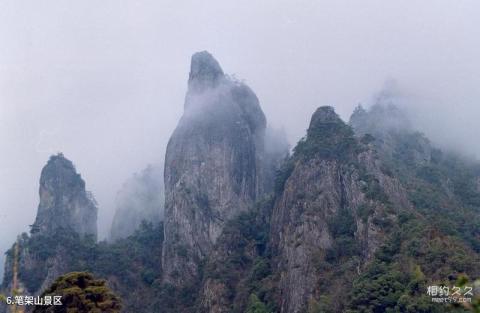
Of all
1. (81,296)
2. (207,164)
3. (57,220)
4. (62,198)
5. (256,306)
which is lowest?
(81,296)

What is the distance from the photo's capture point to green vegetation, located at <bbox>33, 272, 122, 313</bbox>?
26.7 m

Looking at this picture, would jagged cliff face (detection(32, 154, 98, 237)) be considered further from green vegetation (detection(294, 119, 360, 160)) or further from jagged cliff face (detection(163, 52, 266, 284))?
green vegetation (detection(294, 119, 360, 160))

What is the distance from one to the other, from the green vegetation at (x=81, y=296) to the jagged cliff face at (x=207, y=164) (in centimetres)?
4742

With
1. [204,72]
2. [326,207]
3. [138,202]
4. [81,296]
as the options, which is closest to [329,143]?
[326,207]

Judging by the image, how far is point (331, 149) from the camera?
217ft

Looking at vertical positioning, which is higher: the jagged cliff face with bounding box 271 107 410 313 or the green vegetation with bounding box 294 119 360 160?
the green vegetation with bounding box 294 119 360 160

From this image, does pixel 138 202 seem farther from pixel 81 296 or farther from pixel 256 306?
pixel 81 296

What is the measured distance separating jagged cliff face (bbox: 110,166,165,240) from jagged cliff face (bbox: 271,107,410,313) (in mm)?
46739

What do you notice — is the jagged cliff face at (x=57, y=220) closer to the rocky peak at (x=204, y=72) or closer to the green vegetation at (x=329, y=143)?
the rocky peak at (x=204, y=72)

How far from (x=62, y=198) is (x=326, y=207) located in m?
54.4

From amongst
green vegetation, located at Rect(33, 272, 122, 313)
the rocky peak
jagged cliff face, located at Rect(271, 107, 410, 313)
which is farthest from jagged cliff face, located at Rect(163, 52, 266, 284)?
green vegetation, located at Rect(33, 272, 122, 313)

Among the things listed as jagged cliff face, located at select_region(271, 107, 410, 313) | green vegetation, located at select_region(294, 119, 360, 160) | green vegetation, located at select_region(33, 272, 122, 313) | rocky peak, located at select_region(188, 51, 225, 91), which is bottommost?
green vegetation, located at select_region(33, 272, 122, 313)

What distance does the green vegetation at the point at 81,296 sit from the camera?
26719 millimetres

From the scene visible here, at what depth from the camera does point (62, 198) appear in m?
97.9
